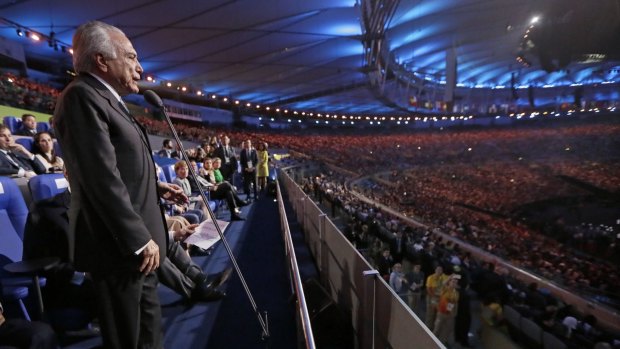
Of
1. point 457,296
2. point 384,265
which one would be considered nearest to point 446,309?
point 457,296

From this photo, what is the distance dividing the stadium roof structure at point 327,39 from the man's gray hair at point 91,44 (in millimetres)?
6599

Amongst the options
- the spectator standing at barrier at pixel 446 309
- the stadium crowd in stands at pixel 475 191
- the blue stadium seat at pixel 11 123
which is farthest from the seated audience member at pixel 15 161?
the spectator standing at barrier at pixel 446 309

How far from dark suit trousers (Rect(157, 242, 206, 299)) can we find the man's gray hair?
1.43 m

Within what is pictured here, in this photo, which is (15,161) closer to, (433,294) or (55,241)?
(55,241)

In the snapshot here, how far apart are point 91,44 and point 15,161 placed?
3.48 meters

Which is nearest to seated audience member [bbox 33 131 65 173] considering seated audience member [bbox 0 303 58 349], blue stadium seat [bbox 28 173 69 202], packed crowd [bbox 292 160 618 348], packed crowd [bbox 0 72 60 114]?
blue stadium seat [bbox 28 173 69 202]

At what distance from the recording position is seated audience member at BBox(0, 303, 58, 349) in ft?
4.56

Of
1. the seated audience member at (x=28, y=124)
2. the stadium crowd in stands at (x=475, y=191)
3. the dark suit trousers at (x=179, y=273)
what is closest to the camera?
the dark suit trousers at (x=179, y=273)

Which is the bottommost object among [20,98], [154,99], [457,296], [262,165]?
[457,296]

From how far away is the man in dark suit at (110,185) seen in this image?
0.99 metres

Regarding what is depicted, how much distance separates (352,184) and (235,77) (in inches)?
386

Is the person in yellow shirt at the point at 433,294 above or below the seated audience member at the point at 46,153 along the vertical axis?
below

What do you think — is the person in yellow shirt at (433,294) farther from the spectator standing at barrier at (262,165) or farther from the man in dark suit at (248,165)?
the spectator standing at barrier at (262,165)

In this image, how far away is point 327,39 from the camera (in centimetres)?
1650
